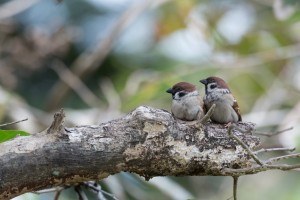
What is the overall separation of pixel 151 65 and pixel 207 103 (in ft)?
9.77

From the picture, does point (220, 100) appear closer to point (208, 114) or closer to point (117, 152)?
point (208, 114)

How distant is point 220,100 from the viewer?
2611mm

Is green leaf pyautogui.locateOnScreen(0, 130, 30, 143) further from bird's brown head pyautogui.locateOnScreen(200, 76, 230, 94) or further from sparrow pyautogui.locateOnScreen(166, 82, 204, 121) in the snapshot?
bird's brown head pyautogui.locateOnScreen(200, 76, 230, 94)

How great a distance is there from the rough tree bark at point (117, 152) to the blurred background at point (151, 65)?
1201mm

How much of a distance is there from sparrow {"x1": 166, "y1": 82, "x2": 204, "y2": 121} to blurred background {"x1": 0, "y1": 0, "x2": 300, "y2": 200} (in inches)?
34.6

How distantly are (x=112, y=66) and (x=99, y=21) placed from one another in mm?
480

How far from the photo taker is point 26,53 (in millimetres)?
4254

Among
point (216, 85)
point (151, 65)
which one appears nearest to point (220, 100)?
point (216, 85)

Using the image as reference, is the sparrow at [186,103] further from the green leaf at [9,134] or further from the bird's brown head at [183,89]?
the green leaf at [9,134]

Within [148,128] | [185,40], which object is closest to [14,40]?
[185,40]

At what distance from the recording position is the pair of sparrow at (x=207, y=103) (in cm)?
245

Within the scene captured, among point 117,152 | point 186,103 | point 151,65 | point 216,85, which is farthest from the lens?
point 151,65

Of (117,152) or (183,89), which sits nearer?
(117,152)

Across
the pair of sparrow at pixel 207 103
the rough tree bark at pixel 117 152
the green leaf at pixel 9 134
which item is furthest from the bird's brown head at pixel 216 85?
the green leaf at pixel 9 134
